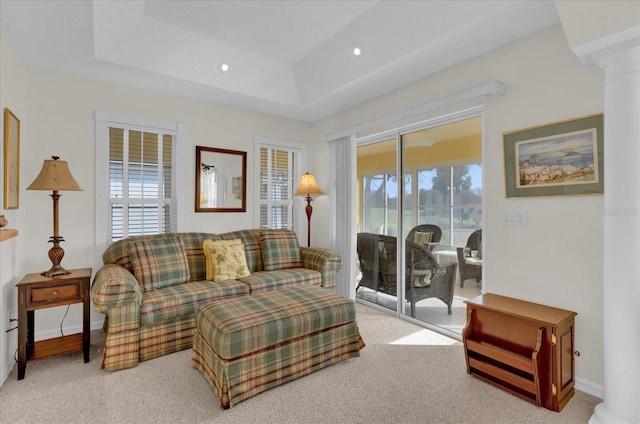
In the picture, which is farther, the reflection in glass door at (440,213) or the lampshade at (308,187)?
the lampshade at (308,187)

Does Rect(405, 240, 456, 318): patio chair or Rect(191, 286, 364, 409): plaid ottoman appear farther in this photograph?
Rect(405, 240, 456, 318): patio chair

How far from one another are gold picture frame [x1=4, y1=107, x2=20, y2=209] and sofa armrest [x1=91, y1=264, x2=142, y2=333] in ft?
2.91

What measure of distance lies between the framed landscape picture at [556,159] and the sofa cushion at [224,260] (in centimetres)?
259

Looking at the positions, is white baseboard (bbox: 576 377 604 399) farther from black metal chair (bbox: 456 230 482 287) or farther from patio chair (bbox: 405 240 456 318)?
patio chair (bbox: 405 240 456 318)

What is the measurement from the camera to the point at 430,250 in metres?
3.41

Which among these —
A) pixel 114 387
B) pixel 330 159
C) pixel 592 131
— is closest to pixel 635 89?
pixel 592 131

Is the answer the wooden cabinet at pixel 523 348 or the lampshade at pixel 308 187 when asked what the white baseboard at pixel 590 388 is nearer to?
the wooden cabinet at pixel 523 348

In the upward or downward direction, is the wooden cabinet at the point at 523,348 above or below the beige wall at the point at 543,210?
below

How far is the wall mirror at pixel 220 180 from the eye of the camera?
3920 mm

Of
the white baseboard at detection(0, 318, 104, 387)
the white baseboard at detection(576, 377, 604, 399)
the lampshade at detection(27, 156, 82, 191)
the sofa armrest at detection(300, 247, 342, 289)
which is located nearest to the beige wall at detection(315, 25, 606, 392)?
the white baseboard at detection(576, 377, 604, 399)

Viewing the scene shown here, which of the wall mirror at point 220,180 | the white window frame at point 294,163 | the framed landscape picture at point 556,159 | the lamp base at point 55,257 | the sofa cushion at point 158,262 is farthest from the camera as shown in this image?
the white window frame at point 294,163

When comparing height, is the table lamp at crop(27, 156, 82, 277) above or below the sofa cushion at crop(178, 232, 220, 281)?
above

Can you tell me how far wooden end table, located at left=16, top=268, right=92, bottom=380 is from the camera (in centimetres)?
236

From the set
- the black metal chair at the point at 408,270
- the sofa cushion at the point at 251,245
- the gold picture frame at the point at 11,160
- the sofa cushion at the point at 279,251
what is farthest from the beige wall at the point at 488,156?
the sofa cushion at the point at 279,251
